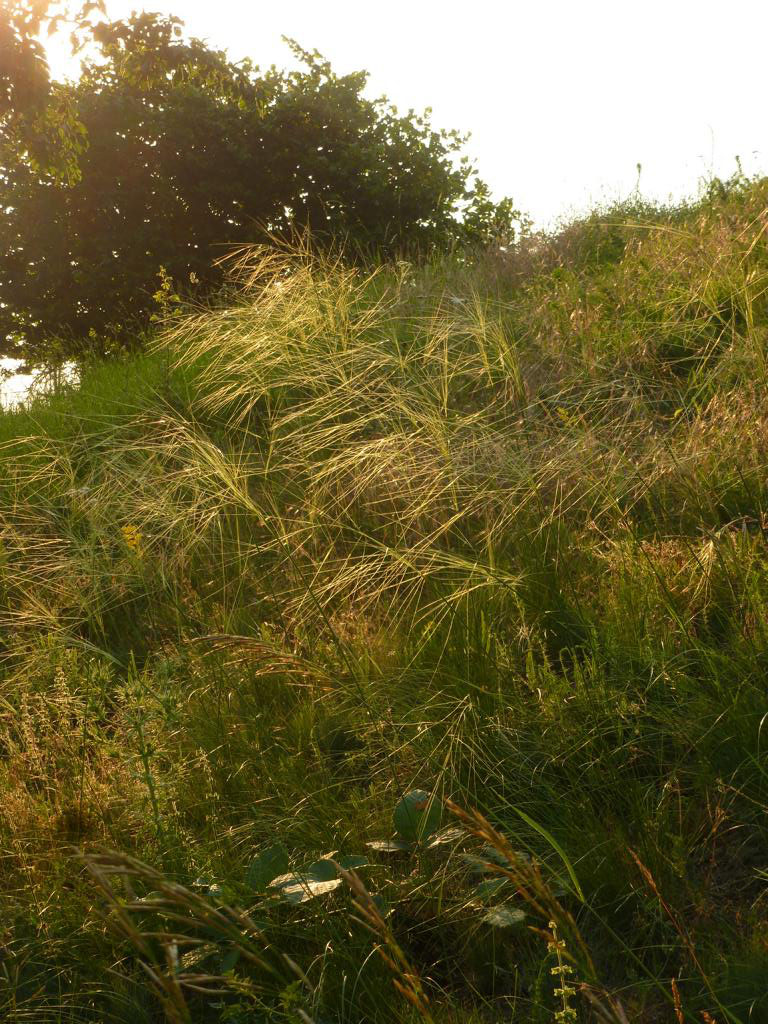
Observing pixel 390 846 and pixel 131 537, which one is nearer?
pixel 390 846

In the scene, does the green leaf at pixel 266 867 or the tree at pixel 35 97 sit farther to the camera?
the tree at pixel 35 97

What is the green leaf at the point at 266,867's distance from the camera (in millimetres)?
1821

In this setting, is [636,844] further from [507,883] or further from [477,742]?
[477,742]

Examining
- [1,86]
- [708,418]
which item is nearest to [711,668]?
[708,418]

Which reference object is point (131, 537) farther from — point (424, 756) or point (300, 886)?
point (300, 886)

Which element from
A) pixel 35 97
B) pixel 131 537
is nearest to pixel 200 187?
pixel 35 97

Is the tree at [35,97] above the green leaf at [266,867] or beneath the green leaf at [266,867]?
above

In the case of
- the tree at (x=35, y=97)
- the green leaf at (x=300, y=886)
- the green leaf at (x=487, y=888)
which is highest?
the tree at (x=35, y=97)

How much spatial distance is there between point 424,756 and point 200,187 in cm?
991

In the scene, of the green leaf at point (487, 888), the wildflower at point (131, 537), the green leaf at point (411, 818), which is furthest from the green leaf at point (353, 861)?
the wildflower at point (131, 537)

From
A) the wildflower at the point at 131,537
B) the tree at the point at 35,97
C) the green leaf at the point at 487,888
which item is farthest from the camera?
the tree at the point at 35,97

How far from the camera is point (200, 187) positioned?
10711mm

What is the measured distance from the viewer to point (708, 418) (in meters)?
3.58

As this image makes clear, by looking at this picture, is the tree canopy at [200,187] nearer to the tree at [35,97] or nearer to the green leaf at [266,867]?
the tree at [35,97]
